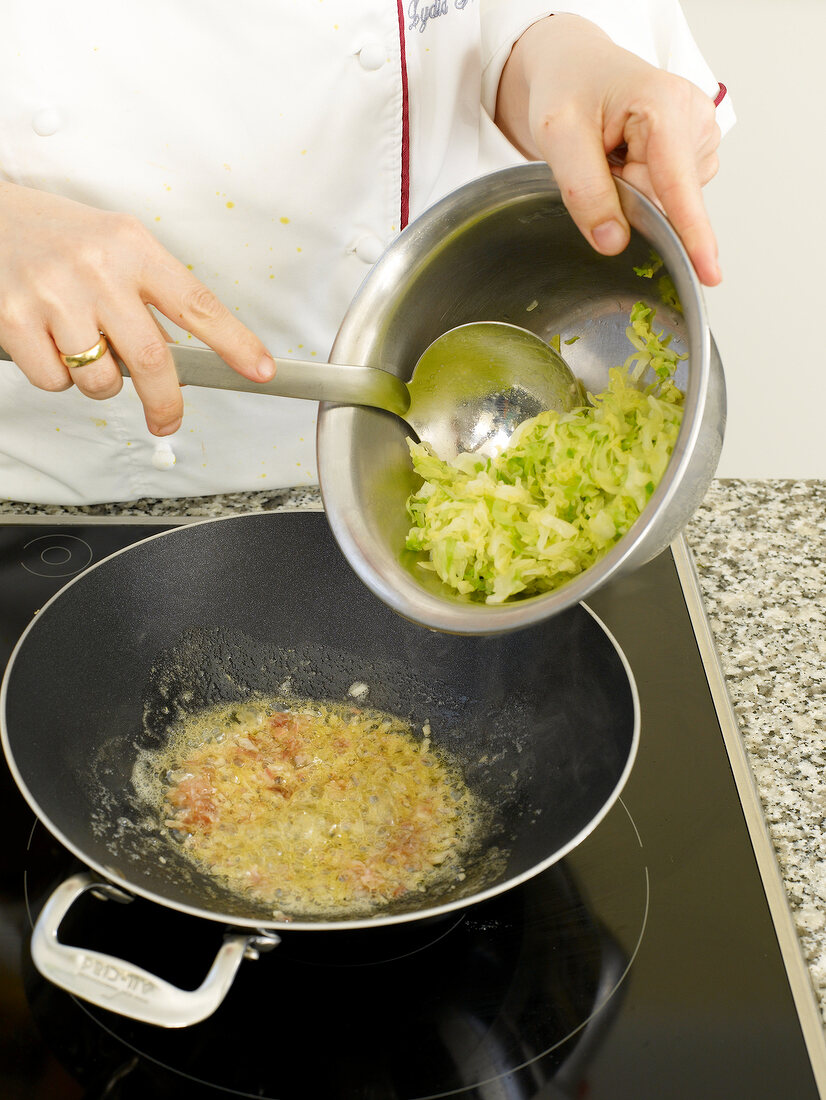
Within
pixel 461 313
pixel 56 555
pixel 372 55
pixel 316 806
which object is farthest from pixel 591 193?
pixel 56 555

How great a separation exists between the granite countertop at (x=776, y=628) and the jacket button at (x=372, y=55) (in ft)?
1.52

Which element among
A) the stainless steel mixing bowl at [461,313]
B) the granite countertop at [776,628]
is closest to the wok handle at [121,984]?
the stainless steel mixing bowl at [461,313]

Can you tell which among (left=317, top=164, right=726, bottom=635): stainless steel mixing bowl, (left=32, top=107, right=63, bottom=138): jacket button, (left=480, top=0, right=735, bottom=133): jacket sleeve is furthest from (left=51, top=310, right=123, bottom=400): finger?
(left=480, top=0, right=735, bottom=133): jacket sleeve

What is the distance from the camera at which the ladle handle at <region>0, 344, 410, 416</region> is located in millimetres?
641

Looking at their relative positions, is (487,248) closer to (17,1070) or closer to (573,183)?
(573,183)

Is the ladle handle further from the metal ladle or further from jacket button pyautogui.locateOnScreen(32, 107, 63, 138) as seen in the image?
jacket button pyautogui.locateOnScreen(32, 107, 63, 138)

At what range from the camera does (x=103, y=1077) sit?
1.89ft

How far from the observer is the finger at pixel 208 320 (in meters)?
0.63

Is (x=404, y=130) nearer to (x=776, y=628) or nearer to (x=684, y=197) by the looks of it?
(x=684, y=197)

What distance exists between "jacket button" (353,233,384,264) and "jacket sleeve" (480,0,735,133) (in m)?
0.19

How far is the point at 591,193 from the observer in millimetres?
609

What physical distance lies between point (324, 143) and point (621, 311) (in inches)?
15.9

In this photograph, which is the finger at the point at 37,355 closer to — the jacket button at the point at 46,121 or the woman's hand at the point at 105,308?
the woman's hand at the point at 105,308

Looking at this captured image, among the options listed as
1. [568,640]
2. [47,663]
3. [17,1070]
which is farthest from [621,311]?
[17,1070]
